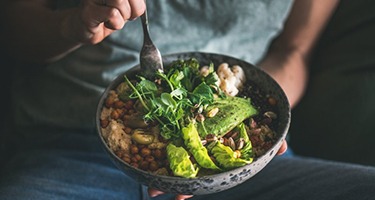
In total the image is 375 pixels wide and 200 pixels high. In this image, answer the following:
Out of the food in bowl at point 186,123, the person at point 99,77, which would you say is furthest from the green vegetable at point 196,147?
the person at point 99,77

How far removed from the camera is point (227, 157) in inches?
28.6

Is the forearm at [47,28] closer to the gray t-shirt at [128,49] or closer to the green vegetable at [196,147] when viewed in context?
the gray t-shirt at [128,49]

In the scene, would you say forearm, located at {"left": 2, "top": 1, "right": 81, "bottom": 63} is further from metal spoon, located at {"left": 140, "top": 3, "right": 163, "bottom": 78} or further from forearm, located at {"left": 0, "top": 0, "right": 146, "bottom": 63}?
metal spoon, located at {"left": 140, "top": 3, "right": 163, "bottom": 78}

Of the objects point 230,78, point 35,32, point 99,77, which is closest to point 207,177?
point 230,78

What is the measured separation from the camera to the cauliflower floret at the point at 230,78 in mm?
840

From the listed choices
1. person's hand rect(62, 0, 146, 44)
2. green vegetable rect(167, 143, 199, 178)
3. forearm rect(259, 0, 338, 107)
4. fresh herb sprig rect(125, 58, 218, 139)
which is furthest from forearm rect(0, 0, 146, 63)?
forearm rect(259, 0, 338, 107)

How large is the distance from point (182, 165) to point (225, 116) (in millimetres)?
108

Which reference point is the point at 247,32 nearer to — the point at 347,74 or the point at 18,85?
the point at 347,74

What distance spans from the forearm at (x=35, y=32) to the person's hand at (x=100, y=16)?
89mm

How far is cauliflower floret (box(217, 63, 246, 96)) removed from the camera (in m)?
0.84

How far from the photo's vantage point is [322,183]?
37.6 inches

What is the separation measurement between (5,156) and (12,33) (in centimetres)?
26

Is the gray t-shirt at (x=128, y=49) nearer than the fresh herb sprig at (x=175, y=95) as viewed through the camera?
No

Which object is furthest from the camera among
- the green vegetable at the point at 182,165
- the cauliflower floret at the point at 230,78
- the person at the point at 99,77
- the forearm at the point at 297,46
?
the forearm at the point at 297,46
